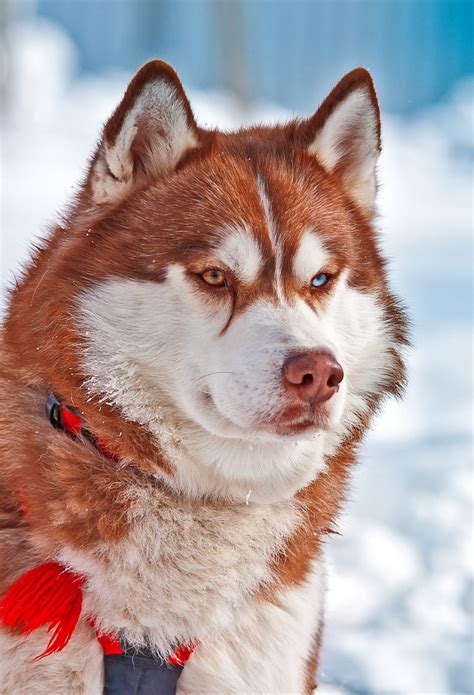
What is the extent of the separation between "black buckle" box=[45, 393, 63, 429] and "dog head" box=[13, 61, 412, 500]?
114mm

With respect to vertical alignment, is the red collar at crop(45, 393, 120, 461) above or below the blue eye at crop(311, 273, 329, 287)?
below

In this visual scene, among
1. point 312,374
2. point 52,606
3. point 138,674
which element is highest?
point 312,374

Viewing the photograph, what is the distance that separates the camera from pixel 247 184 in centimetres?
250

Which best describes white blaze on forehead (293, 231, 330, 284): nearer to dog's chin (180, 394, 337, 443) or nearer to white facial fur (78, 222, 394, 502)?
white facial fur (78, 222, 394, 502)

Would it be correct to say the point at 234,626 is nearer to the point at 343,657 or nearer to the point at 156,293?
the point at 156,293

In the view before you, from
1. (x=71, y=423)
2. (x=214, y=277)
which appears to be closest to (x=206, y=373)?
(x=214, y=277)

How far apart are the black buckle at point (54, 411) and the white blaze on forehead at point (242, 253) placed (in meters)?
0.56

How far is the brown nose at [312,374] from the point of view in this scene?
7.13 feet

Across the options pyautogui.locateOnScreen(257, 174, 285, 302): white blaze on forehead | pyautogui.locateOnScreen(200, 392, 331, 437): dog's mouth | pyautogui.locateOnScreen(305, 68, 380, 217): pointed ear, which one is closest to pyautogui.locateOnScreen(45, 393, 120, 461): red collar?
pyautogui.locateOnScreen(200, 392, 331, 437): dog's mouth

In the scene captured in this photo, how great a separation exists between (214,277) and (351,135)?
716 millimetres

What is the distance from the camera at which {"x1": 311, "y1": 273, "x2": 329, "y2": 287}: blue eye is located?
98.6 inches

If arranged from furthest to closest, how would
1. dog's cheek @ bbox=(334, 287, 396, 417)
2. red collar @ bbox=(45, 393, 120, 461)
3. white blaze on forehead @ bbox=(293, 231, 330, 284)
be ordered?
dog's cheek @ bbox=(334, 287, 396, 417)
white blaze on forehead @ bbox=(293, 231, 330, 284)
red collar @ bbox=(45, 393, 120, 461)

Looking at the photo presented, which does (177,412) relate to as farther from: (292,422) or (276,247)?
(276,247)

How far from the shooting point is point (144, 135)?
8.32 feet
